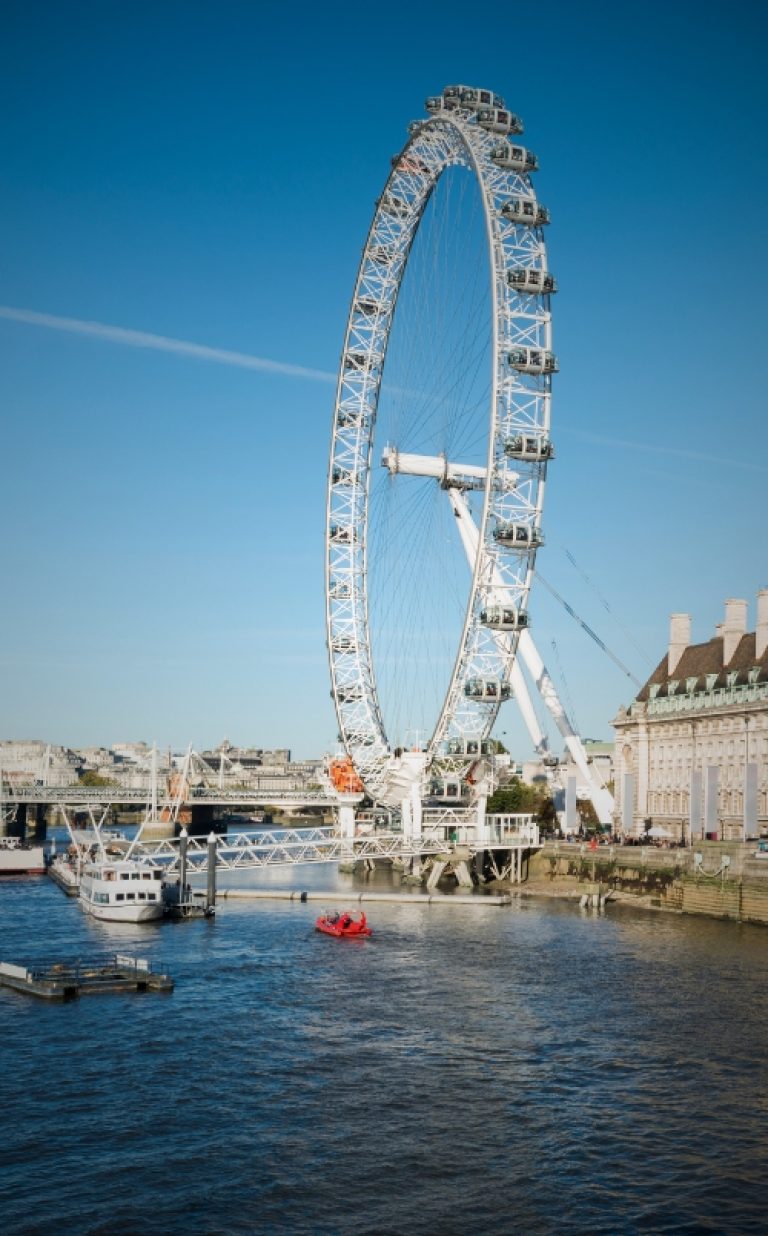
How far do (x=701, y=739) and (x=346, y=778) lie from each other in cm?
2588

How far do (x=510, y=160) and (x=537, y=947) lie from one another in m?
45.2

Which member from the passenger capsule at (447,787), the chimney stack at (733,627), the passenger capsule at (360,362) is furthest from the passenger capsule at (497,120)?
the passenger capsule at (447,787)

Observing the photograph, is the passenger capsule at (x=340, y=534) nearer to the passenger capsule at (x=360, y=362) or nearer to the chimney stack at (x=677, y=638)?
the passenger capsule at (x=360, y=362)

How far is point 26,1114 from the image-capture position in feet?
103

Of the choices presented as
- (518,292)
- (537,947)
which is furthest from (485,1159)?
(518,292)

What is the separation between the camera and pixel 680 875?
69750mm

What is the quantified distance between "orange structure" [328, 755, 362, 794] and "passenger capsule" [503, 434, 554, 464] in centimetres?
2654

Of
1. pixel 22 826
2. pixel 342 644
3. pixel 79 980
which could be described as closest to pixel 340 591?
pixel 342 644

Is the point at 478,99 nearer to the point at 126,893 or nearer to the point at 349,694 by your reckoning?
the point at 349,694

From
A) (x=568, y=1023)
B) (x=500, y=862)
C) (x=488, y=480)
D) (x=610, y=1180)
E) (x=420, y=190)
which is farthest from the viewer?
(x=500, y=862)

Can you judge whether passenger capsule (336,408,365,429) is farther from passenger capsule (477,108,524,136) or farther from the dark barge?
the dark barge

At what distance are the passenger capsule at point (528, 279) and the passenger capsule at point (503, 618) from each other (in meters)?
18.5

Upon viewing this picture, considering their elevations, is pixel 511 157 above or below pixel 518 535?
above

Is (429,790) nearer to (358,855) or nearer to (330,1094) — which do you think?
(358,855)
